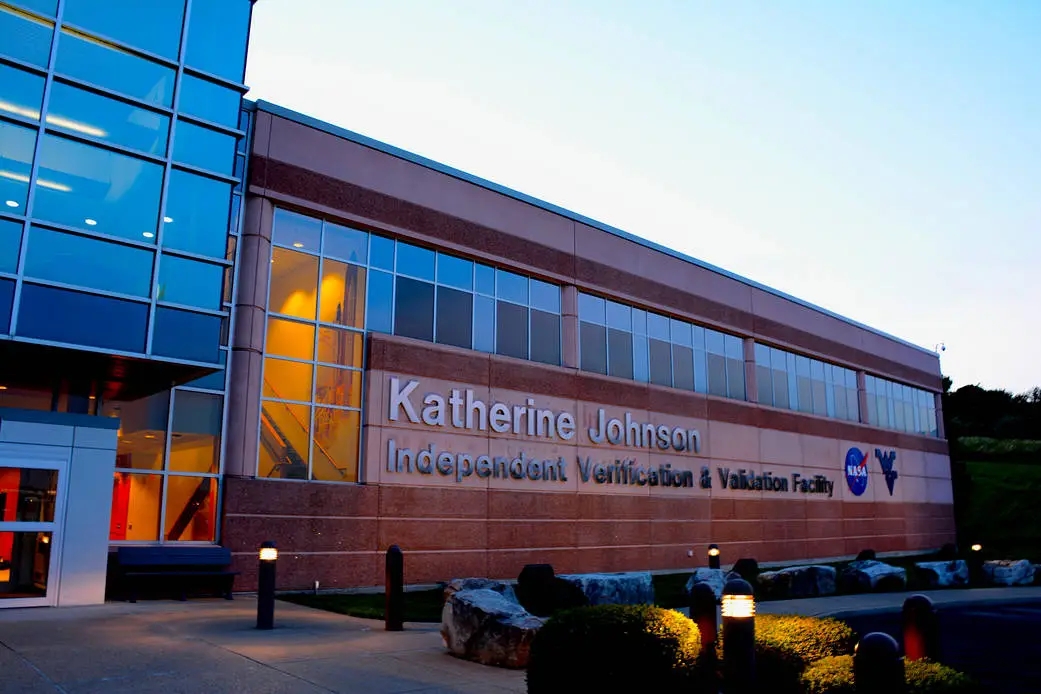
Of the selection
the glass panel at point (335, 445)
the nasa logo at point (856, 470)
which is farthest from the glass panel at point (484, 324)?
the nasa logo at point (856, 470)

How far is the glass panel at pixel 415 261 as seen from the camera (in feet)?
68.0

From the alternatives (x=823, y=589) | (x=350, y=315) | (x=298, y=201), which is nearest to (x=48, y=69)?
(x=298, y=201)

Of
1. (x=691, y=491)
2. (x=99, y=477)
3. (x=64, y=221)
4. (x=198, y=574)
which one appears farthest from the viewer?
(x=691, y=491)

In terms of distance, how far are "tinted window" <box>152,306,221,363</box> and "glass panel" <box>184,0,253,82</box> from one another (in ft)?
14.5

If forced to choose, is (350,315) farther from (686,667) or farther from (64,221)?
(686,667)

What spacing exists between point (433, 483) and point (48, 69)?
11.6 m

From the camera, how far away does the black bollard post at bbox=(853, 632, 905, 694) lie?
479cm

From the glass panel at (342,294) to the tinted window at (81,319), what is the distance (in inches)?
239

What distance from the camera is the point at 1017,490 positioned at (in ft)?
194

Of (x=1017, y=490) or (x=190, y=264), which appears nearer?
(x=190, y=264)

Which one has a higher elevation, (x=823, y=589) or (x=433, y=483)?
(x=433, y=483)

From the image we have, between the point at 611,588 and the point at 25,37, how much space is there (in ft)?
41.9

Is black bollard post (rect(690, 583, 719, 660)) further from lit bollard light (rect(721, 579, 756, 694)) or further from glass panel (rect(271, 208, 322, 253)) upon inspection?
glass panel (rect(271, 208, 322, 253))

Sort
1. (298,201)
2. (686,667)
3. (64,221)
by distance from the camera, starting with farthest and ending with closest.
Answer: (298,201), (64,221), (686,667)
